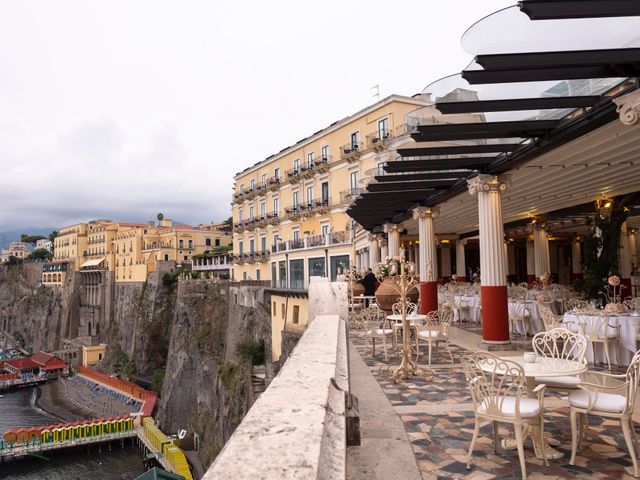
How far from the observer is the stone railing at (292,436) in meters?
1.29

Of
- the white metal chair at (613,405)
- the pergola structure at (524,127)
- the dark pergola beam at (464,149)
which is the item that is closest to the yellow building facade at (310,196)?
the pergola structure at (524,127)

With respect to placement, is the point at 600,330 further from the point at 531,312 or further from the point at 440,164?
the point at 440,164

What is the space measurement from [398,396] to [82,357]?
190ft

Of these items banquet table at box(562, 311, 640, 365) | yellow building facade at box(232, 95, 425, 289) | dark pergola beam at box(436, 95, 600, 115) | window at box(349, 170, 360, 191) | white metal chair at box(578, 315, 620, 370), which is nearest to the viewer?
dark pergola beam at box(436, 95, 600, 115)

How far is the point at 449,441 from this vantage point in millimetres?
3873

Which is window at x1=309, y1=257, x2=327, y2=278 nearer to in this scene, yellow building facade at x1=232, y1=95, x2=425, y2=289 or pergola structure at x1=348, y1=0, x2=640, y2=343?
yellow building facade at x1=232, y1=95, x2=425, y2=289

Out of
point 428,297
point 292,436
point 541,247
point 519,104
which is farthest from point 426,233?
point 292,436

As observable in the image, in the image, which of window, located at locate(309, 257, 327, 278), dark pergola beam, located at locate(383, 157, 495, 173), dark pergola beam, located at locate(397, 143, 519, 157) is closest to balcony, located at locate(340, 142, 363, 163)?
window, located at locate(309, 257, 327, 278)

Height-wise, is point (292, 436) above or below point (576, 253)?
below

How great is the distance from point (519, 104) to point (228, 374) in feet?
84.7

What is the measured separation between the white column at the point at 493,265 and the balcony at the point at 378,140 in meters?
16.7

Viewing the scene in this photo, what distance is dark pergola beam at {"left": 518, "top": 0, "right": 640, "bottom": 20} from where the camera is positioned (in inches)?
155

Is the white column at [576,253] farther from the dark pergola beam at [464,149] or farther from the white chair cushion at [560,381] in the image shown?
the white chair cushion at [560,381]

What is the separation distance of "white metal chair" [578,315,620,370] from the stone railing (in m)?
6.29
